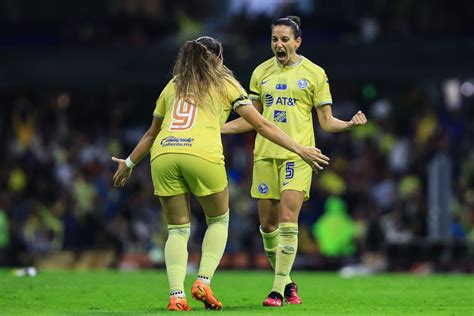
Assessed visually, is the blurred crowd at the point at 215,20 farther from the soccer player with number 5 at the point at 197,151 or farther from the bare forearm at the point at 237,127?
the soccer player with number 5 at the point at 197,151

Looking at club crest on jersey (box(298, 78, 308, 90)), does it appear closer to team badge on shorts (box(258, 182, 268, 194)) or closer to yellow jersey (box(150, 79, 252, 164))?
team badge on shorts (box(258, 182, 268, 194))

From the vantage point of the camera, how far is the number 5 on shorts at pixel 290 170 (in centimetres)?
1206

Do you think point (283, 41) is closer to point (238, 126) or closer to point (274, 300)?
point (238, 126)

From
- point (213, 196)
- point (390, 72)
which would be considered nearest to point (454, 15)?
point (390, 72)

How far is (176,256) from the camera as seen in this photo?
10664 mm

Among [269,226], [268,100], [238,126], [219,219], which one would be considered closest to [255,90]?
[268,100]

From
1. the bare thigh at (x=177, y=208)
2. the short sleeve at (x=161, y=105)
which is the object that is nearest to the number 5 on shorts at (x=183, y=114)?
the short sleeve at (x=161, y=105)

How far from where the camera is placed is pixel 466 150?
2553 centimetres

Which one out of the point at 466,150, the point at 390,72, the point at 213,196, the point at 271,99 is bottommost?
the point at 213,196

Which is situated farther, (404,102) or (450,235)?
(404,102)

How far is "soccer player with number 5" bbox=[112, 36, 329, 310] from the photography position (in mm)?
10617

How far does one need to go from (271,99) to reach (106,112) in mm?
18569

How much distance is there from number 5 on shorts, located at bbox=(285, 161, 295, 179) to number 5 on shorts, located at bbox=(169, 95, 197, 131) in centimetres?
166

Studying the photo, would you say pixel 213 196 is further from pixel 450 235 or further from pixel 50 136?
pixel 50 136
